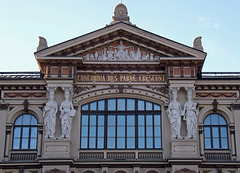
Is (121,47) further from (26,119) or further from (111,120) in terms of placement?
(26,119)

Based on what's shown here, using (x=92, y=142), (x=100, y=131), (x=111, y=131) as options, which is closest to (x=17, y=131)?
(x=92, y=142)

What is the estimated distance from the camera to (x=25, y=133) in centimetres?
3731

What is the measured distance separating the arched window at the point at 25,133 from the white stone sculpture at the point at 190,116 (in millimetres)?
11073

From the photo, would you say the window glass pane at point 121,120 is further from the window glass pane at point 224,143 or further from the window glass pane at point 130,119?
the window glass pane at point 224,143

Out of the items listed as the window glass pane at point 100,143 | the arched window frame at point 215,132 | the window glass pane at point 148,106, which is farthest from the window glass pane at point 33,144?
the arched window frame at point 215,132

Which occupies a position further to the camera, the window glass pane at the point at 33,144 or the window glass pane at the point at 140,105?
the window glass pane at the point at 140,105

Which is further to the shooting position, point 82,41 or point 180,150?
point 82,41

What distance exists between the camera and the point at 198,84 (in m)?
37.5

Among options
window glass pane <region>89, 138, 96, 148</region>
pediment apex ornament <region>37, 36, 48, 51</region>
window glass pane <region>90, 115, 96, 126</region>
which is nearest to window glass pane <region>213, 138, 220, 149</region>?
window glass pane <region>89, 138, 96, 148</region>

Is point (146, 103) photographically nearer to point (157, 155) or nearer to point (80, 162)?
point (157, 155)

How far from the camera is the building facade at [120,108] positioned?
35656 mm

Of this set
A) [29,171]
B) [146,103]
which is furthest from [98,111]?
[29,171]

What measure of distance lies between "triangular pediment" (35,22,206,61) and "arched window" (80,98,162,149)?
3513 millimetres

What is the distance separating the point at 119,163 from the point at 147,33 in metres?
9.89
